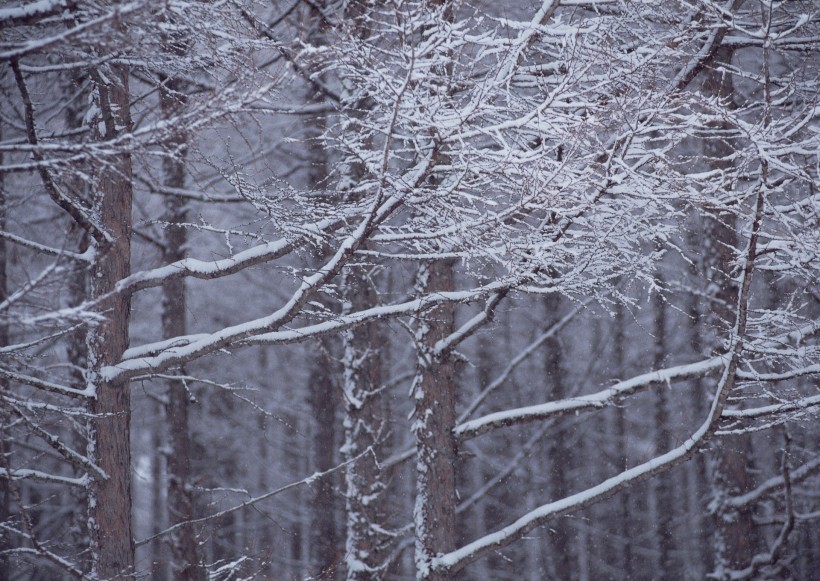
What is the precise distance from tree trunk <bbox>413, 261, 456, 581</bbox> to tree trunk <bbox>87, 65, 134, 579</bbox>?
107 inches

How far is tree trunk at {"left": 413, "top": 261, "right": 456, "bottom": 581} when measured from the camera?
686cm

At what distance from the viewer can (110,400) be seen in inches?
209

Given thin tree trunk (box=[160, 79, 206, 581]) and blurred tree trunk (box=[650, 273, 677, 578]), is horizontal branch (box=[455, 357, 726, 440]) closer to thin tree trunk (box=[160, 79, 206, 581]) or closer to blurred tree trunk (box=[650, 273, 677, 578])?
thin tree trunk (box=[160, 79, 206, 581])

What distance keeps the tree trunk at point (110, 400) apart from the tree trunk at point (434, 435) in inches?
107

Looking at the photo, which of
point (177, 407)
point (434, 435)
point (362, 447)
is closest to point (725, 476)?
point (434, 435)

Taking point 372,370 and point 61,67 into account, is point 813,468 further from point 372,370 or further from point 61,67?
point 61,67

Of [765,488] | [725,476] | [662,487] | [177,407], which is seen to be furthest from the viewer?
[662,487]

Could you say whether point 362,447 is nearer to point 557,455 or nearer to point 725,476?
point 725,476

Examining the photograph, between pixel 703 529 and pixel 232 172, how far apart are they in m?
19.7

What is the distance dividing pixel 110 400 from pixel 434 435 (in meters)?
3.02

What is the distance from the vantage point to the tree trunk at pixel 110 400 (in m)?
5.19

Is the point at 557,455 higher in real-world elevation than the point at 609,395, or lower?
lower

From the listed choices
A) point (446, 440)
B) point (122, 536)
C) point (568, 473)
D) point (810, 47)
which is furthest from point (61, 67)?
point (568, 473)

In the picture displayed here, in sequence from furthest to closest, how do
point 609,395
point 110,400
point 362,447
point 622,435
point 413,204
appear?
point 622,435, point 362,447, point 609,395, point 110,400, point 413,204
